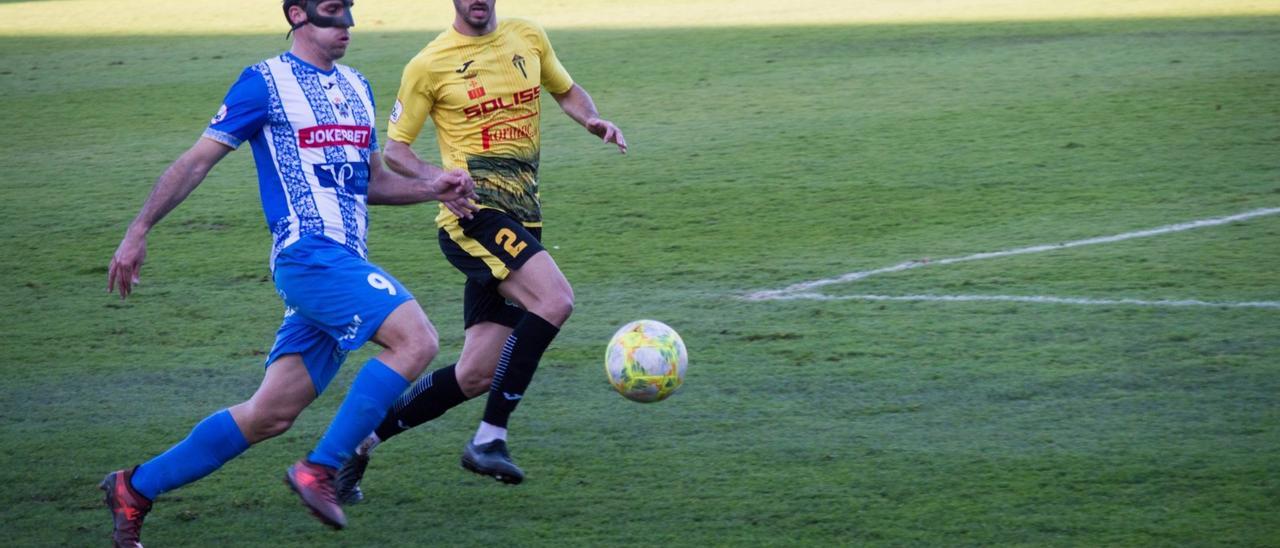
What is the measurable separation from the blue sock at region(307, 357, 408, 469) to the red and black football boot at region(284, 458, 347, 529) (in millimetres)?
33

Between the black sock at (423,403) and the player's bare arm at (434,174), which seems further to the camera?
the black sock at (423,403)

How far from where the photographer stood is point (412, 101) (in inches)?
235

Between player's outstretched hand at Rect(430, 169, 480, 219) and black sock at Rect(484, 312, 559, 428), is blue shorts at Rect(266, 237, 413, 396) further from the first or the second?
black sock at Rect(484, 312, 559, 428)

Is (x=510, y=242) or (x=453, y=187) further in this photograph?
(x=510, y=242)

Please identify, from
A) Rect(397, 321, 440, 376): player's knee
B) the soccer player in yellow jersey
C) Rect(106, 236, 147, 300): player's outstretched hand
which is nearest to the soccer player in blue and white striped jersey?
Rect(397, 321, 440, 376): player's knee

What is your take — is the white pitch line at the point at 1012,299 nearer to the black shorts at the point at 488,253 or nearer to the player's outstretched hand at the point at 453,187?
the black shorts at the point at 488,253

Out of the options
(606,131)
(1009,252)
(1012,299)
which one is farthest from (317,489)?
(1009,252)

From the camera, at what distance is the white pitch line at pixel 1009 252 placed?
26.8 feet

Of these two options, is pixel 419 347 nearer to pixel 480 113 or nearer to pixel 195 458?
pixel 195 458

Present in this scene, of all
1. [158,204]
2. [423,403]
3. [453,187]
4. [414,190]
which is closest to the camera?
[158,204]

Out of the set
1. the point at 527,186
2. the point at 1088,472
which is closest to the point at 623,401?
the point at 527,186

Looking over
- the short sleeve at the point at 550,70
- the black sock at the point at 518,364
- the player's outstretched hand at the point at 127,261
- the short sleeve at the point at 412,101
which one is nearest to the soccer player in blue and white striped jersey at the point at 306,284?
the player's outstretched hand at the point at 127,261

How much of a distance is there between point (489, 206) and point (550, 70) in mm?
751

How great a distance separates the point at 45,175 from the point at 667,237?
213 inches
